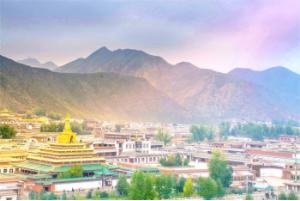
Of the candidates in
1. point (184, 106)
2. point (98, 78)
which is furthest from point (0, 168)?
point (184, 106)

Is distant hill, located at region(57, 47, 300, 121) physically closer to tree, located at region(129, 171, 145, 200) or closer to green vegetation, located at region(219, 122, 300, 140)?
green vegetation, located at region(219, 122, 300, 140)

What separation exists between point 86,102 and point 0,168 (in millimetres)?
13488

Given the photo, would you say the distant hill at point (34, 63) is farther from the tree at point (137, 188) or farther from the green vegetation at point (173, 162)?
the tree at point (137, 188)

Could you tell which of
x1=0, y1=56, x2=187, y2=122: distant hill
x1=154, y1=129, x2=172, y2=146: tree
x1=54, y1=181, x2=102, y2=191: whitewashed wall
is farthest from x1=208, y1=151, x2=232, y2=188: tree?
x1=0, y1=56, x2=187, y2=122: distant hill

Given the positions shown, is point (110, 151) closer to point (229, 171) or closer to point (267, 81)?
point (229, 171)

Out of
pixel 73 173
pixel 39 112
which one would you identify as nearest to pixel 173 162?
pixel 73 173

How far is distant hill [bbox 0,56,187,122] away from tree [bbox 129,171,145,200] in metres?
11.9

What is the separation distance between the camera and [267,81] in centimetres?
4253

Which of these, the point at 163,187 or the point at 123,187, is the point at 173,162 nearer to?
the point at 123,187

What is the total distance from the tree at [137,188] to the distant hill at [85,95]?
11.9 m

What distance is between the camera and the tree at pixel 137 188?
811 cm

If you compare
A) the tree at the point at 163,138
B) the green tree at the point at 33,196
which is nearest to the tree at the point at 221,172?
the green tree at the point at 33,196

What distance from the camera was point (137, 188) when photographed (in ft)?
26.8

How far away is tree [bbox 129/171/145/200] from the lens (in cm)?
811
